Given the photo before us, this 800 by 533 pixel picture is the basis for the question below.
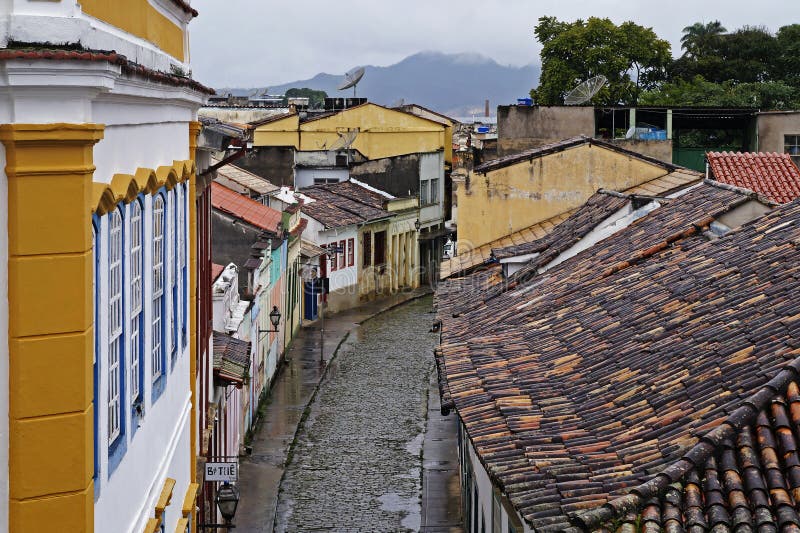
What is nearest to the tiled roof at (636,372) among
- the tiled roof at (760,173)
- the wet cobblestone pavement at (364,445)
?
the wet cobblestone pavement at (364,445)

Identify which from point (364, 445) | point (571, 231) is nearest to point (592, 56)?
point (364, 445)

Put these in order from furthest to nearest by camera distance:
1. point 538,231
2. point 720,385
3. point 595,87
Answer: point 595,87 → point 538,231 → point 720,385

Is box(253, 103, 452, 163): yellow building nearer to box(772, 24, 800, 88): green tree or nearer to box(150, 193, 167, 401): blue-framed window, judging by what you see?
box(772, 24, 800, 88): green tree

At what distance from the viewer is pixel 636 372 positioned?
1034 cm

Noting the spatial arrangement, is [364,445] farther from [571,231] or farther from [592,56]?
[592,56]

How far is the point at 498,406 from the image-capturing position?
10.7 m

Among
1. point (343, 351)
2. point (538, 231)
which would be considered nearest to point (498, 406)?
point (538, 231)

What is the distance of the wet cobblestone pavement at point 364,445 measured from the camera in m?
21.6

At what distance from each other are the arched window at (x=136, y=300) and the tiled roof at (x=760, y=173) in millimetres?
17371

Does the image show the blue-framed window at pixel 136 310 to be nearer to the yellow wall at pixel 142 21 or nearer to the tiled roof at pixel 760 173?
the yellow wall at pixel 142 21

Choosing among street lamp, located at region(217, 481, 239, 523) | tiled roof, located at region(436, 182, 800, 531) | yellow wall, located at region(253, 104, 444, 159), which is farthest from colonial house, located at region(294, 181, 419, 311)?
tiled roof, located at region(436, 182, 800, 531)

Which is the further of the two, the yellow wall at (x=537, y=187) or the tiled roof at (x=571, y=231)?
the yellow wall at (x=537, y=187)

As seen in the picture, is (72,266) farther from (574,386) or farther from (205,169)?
(205,169)

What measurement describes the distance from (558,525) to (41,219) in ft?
10.8
